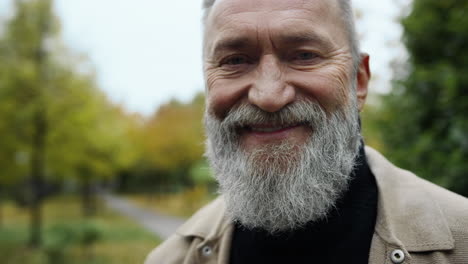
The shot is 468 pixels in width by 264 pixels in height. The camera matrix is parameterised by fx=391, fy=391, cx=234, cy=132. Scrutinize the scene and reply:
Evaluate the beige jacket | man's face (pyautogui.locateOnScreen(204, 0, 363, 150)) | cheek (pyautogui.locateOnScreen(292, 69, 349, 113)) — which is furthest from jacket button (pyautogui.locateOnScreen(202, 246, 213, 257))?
cheek (pyautogui.locateOnScreen(292, 69, 349, 113))

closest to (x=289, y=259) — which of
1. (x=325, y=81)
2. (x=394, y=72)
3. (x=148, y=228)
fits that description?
(x=325, y=81)

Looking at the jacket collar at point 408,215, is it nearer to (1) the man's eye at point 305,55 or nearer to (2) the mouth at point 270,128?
(2) the mouth at point 270,128

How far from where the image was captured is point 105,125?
1773cm

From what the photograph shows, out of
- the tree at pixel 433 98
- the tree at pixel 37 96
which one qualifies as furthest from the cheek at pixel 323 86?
the tree at pixel 37 96

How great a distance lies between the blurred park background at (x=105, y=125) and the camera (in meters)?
3.05

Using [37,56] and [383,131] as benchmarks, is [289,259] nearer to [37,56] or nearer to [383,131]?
[383,131]

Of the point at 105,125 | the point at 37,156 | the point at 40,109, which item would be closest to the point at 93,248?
the point at 37,156

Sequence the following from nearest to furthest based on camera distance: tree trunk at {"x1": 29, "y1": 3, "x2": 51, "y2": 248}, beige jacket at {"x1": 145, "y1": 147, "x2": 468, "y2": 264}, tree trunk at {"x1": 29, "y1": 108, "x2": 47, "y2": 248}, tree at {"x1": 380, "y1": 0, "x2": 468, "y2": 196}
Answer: beige jacket at {"x1": 145, "y1": 147, "x2": 468, "y2": 264} → tree at {"x1": 380, "y1": 0, "x2": 468, "y2": 196} → tree trunk at {"x1": 29, "y1": 3, "x2": 51, "y2": 248} → tree trunk at {"x1": 29, "y1": 108, "x2": 47, "y2": 248}

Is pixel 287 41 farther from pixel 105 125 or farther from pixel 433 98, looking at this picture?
pixel 105 125

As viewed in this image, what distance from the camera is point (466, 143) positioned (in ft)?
8.98

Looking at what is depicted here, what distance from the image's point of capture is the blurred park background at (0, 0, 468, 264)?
3055 millimetres

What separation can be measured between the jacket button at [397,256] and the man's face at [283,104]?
329mm

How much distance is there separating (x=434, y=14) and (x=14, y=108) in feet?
35.3

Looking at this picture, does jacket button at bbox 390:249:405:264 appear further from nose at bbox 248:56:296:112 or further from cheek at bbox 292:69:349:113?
nose at bbox 248:56:296:112
